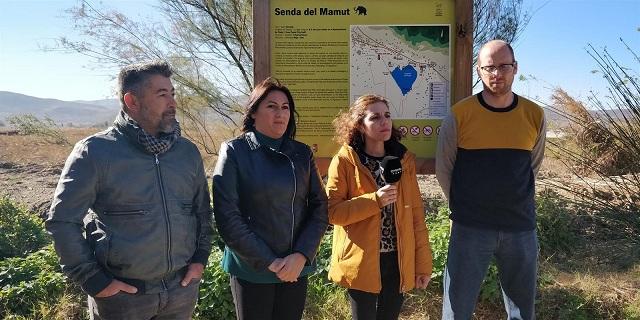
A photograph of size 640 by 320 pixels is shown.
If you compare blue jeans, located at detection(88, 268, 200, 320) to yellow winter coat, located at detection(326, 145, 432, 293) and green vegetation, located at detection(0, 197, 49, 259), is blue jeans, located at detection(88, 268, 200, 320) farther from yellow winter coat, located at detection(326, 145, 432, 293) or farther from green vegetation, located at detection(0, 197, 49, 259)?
green vegetation, located at detection(0, 197, 49, 259)

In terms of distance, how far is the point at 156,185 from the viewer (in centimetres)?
226

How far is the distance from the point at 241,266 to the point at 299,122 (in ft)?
4.30

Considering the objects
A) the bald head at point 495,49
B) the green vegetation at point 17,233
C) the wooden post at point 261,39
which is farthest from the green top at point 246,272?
the green vegetation at point 17,233

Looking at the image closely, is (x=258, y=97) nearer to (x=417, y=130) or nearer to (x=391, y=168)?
(x=391, y=168)

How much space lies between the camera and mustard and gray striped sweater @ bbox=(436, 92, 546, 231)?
284 cm

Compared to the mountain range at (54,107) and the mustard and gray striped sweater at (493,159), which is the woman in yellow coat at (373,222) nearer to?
the mustard and gray striped sweater at (493,159)

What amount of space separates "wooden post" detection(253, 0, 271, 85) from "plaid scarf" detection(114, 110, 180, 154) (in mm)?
1321

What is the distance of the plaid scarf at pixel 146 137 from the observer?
7.29 ft

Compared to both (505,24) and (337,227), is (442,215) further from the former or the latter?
(505,24)

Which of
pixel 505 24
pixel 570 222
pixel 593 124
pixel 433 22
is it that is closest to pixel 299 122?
pixel 433 22

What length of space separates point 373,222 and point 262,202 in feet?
2.08

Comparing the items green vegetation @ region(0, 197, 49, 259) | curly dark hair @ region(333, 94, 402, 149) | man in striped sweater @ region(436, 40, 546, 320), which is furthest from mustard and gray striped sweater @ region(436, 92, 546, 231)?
green vegetation @ region(0, 197, 49, 259)

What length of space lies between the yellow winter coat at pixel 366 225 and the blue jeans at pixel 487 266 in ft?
0.76

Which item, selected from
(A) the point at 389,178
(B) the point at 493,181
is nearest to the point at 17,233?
(A) the point at 389,178
